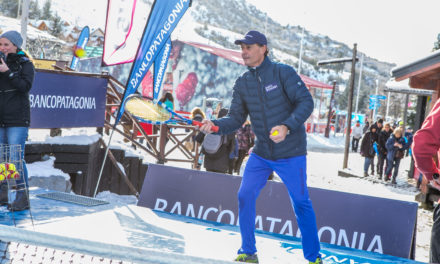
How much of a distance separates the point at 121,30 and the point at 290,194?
7.83m

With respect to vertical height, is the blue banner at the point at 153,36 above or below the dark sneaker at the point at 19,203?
above

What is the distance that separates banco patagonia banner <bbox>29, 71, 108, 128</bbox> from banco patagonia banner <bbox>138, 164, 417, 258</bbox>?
2310 millimetres

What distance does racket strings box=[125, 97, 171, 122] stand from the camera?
533 centimetres

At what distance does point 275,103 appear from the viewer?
3.94 meters

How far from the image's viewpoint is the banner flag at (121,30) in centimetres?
1000

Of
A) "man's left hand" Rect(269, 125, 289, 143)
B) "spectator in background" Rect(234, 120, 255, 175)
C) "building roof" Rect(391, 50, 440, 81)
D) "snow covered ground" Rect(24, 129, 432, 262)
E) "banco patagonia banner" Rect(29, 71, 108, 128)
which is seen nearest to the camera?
"man's left hand" Rect(269, 125, 289, 143)

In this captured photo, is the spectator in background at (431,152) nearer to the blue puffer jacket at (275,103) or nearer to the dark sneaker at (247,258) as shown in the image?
the blue puffer jacket at (275,103)

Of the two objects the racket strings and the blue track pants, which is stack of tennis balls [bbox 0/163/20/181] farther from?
the blue track pants

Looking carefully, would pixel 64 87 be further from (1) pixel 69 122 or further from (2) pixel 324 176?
(2) pixel 324 176

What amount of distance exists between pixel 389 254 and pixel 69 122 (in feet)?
19.0

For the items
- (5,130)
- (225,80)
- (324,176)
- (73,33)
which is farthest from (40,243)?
(73,33)

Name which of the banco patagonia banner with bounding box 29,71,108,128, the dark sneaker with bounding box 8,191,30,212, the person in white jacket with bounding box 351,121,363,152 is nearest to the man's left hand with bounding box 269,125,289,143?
the dark sneaker with bounding box 8,191,30,212

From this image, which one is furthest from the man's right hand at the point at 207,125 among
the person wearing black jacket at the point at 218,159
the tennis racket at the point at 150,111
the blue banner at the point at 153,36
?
the person wearing black jacket at the point at 218,159

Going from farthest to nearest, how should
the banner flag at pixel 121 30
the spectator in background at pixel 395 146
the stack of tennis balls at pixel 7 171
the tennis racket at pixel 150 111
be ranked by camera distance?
1. the spectator in background at pixel 395 146
2. the banner flag at pixel 121 30
3. the tennis racket at pixel 150 111
4. the stack of tennis balls at pixel 7 171
